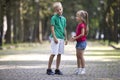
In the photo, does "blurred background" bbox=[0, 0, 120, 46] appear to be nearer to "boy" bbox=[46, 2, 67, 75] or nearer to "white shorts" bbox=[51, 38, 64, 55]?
"boy" bbox=[46, 2, 67, 75]

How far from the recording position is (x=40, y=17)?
227 ft

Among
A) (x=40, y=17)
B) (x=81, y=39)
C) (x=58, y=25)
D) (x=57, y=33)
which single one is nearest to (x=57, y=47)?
(x=57, y=33)

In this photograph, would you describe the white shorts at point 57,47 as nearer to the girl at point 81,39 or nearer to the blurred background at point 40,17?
the girl at point 81,39

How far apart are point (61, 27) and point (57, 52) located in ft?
2.84

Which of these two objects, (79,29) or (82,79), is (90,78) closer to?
(82,79)

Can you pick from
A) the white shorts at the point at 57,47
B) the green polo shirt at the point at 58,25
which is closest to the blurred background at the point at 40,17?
the green polo shirt at the point at 58,25

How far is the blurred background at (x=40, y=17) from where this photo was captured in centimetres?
5134

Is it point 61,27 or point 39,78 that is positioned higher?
point 61,27

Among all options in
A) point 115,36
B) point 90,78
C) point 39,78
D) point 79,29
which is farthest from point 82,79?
point 115,36

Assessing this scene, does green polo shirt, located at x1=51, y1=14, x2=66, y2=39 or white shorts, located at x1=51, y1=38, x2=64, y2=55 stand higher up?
green polo shirt, located at x1=51, y1=14, x2=66, y2=39

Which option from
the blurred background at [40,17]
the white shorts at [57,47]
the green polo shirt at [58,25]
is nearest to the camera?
the white shorts at [57,47]

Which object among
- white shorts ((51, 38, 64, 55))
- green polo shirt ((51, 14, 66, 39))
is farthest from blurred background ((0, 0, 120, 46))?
white shorts ((51, 38, 64, 55))

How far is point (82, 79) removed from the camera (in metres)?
14.2

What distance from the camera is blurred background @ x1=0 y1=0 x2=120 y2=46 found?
168 ft
